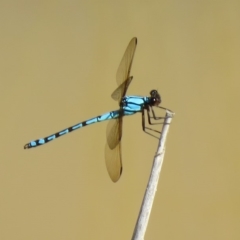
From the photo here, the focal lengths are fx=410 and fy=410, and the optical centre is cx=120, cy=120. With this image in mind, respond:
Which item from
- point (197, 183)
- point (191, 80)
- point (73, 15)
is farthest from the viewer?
point (73, 15)

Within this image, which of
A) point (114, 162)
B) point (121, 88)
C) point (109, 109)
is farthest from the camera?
point (109, 109)

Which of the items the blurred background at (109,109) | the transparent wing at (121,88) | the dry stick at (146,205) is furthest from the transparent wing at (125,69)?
the blurred background at (109,109)

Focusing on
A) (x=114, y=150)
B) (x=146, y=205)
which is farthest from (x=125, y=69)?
(x=146, y=205)

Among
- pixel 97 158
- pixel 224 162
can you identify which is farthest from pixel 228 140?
pixel 97 158

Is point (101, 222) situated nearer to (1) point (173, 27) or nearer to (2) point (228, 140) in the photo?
(2) point (228, 140)

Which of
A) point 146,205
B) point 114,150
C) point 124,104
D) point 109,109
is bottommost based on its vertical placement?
point 146,205

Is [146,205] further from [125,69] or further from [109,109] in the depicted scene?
[109,109]
